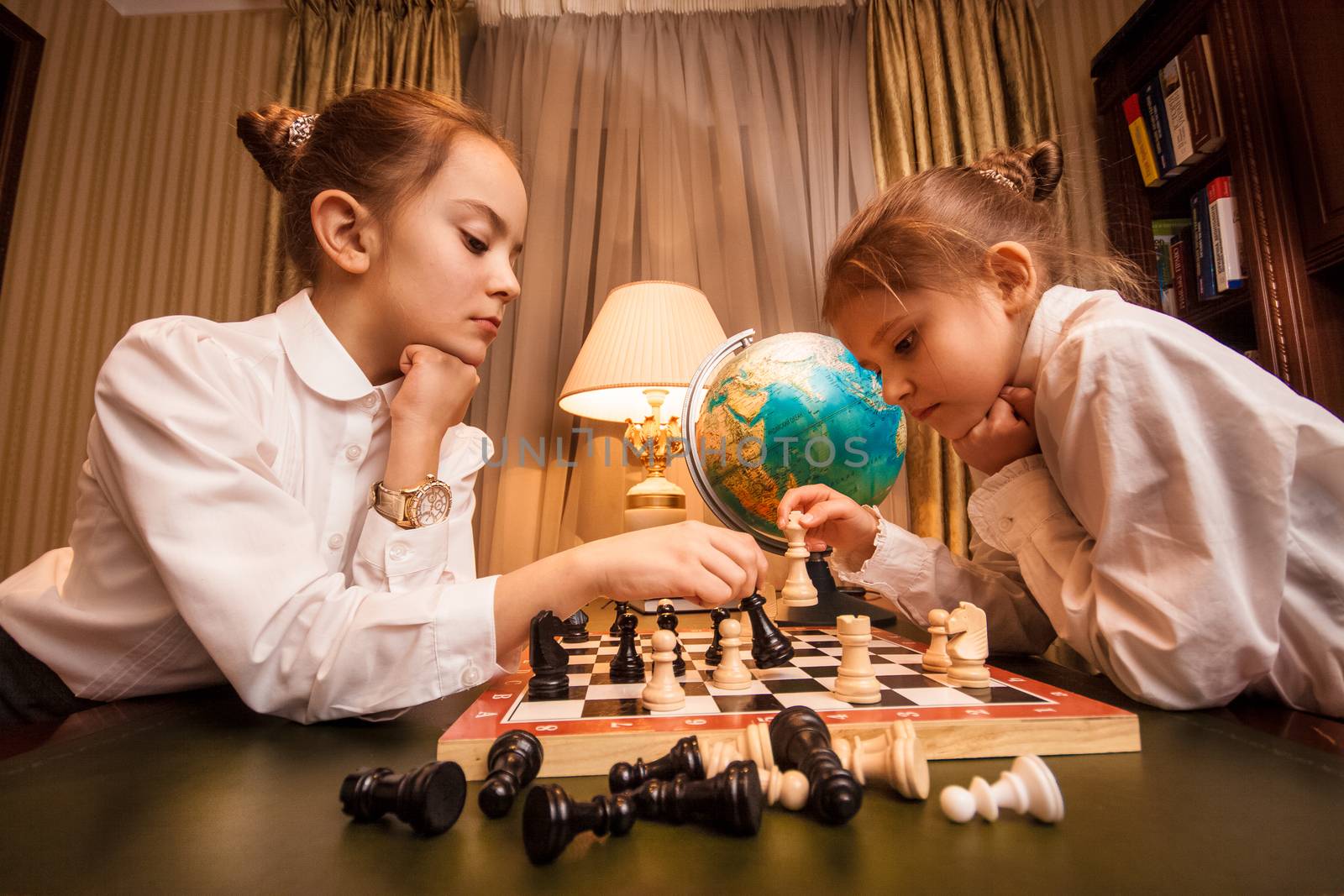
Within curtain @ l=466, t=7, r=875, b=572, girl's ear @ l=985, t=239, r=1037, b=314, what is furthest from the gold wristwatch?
curtain @ l=466, t=7, r=875, b=572

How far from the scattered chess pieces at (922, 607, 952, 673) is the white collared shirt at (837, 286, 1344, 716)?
0.17 metres

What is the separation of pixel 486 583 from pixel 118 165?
356cm

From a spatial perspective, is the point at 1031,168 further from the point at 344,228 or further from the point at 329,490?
the point at 329,490

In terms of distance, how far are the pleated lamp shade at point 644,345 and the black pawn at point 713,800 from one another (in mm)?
1767

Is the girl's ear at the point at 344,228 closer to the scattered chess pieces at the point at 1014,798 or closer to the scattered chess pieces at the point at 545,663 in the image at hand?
the scattered chess pieces at the point at 545,663

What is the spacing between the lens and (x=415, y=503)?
3.56ft

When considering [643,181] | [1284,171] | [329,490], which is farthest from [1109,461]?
[643,181]

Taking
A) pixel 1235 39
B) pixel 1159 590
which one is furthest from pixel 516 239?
pixel 1235 39

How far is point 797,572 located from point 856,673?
0.45m

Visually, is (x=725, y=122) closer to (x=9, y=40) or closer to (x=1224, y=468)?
(x=1224, y=468)

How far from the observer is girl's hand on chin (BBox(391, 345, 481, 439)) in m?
1.15

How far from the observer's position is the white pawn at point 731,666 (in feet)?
2.76

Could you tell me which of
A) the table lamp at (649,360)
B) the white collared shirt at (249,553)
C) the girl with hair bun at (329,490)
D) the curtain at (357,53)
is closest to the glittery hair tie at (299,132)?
the girl with hair bun at (329,490)

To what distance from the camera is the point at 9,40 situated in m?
3.04
